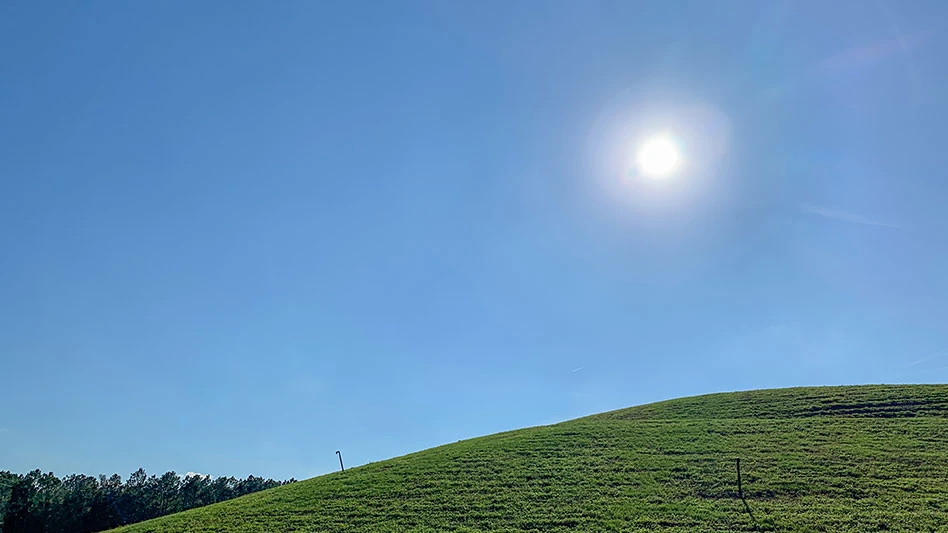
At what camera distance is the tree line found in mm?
73188

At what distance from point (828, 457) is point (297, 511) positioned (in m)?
27.8

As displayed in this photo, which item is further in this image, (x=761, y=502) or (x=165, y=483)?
(x=165, y=483)

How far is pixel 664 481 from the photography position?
1011 inches

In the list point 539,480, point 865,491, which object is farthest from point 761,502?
point 539,480

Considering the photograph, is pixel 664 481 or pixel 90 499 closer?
pixel 664 481

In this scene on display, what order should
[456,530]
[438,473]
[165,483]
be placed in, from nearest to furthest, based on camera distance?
[456,530]
[438,473]
[165,483]

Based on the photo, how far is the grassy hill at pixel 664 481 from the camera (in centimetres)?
2103

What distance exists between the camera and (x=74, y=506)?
7594 centimetres

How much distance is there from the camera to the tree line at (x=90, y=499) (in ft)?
240

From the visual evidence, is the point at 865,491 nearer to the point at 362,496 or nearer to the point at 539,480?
the point at 539,480

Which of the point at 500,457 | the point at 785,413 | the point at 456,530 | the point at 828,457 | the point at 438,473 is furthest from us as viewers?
the point at 785,413

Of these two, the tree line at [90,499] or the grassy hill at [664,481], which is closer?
the grassy hill at [664,481]

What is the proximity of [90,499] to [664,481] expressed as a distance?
290 feet

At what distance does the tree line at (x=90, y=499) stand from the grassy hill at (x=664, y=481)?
50466 mm
